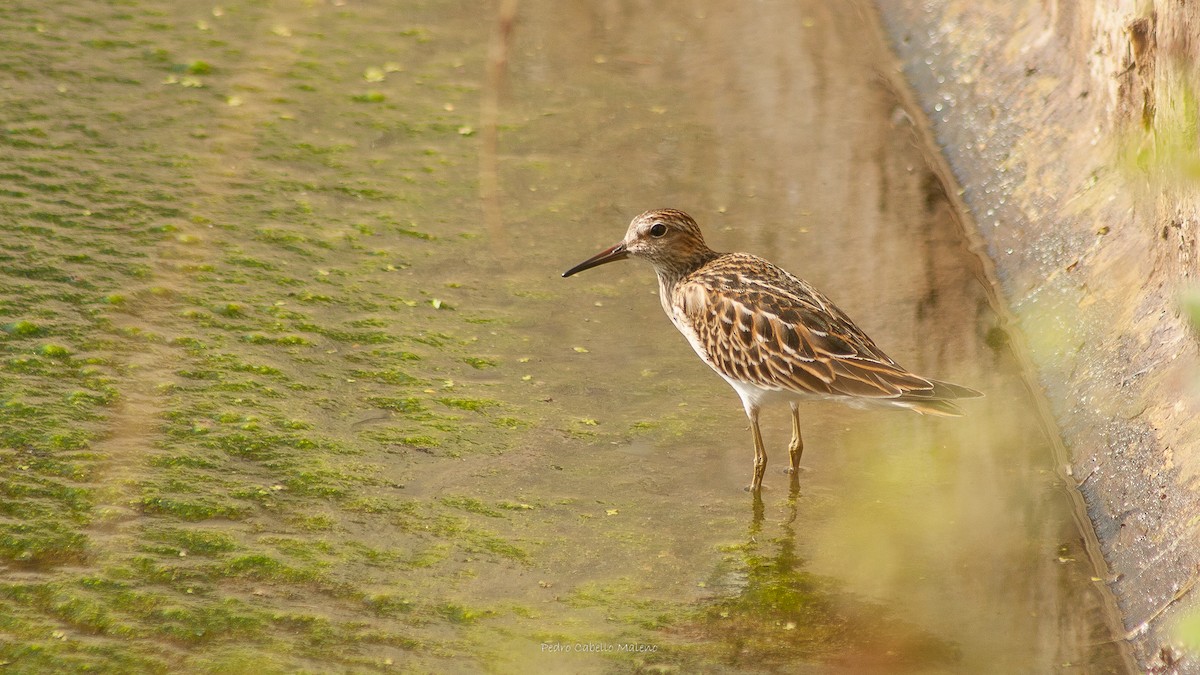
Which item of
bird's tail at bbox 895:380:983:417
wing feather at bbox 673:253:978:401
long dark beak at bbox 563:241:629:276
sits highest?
long dark beak at bbox 563:241:629:276

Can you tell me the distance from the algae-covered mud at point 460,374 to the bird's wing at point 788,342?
548 mm

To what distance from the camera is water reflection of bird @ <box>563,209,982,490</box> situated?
600 centimetres

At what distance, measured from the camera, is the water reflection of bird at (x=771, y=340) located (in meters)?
6.00

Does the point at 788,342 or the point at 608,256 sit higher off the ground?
the point at 608,256

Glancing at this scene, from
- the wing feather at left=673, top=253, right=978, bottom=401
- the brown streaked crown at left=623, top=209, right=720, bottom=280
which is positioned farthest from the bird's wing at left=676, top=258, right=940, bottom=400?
the brown streaked crown at left=623, top=209, right=720, bottom=280

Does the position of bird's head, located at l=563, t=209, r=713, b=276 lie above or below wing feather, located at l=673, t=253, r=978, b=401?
above

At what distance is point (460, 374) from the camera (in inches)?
270

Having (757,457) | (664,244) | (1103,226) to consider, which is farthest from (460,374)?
(1103,226)

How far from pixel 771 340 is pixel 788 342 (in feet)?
0.26

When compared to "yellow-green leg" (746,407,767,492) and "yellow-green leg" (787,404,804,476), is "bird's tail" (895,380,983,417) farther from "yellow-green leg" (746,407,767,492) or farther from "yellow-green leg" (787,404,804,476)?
"yellow-green leg" (746,407,767,492)

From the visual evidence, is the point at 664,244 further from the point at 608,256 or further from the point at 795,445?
the point at 795,445

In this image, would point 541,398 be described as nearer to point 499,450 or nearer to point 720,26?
point 499,450

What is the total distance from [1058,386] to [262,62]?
5.79 metres

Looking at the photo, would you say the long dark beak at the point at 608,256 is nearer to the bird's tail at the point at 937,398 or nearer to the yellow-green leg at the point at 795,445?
the yellow-green leg at the point at 795,445
